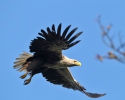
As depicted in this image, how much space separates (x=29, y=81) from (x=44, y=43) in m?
1.01

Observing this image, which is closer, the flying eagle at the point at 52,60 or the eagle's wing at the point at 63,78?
the flying eagle at the point at 52,60

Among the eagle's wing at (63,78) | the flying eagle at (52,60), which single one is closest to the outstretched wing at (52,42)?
the flying eagle at (52,60)

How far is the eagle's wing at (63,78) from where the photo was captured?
8289 mm

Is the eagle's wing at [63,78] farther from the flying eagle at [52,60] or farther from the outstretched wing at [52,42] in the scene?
the outstretched wing at [52,42]

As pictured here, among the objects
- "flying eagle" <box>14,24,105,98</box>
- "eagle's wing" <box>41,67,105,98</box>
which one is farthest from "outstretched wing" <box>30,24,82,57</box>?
"eagle's wing" <box>41,67,105,98</box>

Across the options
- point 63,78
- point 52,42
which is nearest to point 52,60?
point 52,42

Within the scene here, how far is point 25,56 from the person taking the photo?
8242 millimetres

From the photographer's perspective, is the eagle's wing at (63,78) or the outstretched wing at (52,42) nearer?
the outstretched wing at (52,42)

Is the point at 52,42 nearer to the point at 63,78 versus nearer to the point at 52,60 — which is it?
the point at 52,60

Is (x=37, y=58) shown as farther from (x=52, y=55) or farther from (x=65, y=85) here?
(x=65, y=85)

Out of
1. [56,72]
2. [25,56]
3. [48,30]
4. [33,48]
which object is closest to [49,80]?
[56,72]

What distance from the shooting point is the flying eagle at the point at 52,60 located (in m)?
6.70

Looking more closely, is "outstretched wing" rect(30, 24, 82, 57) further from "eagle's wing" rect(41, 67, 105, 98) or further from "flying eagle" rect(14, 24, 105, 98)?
"eagle's wing" rect(41, 67, 105, 98)

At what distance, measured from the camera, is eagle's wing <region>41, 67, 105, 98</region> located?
27.2 feet
